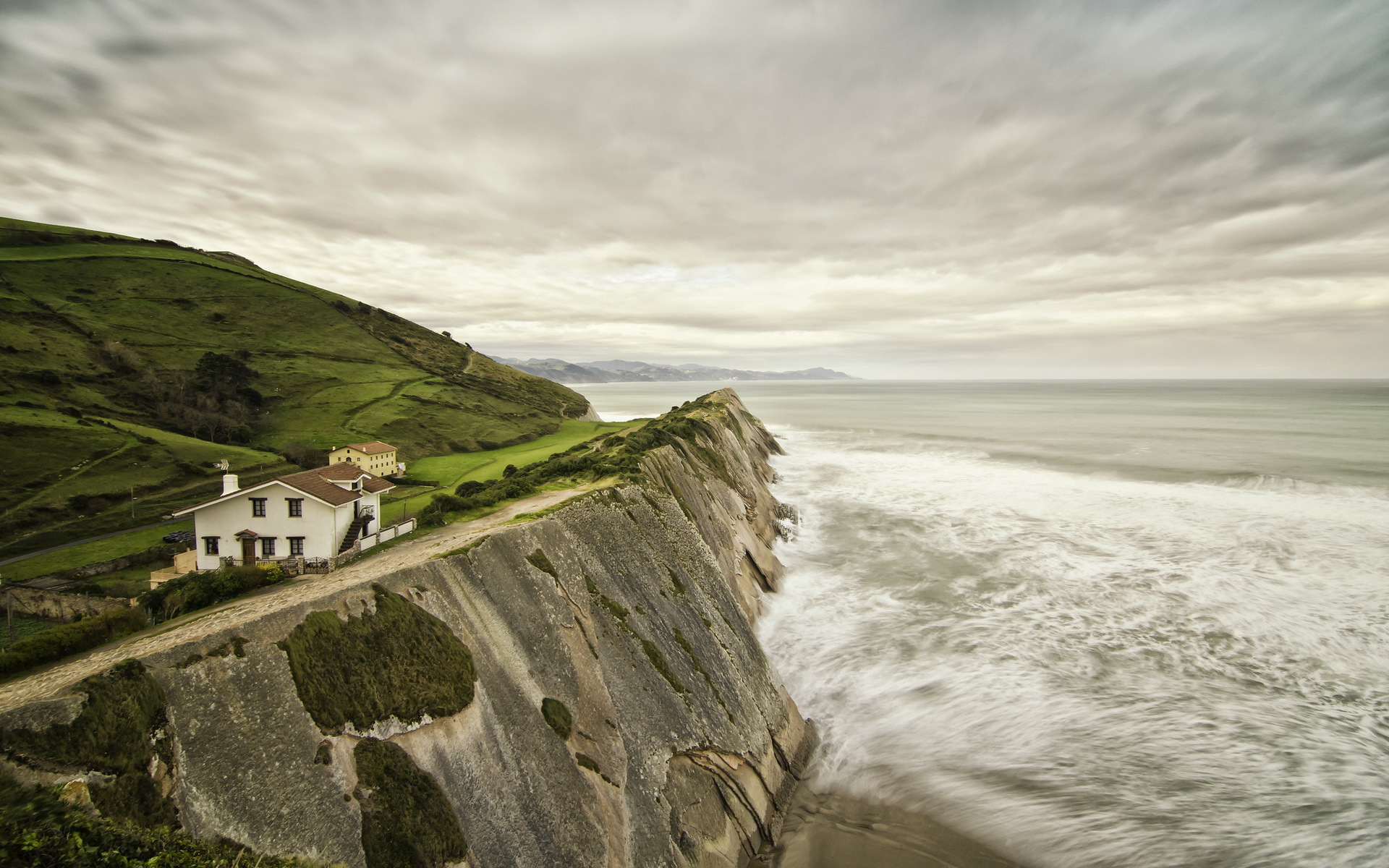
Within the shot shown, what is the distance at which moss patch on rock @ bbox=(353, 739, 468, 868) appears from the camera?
28.5ft

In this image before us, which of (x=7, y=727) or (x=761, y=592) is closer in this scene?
(x=7, y=727)

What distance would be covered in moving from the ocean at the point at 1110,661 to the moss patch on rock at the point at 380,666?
11839 millimetres

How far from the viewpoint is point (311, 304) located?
305ft

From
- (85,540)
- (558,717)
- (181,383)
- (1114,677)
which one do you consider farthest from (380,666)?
(181,383)

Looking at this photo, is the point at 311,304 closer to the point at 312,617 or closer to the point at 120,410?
the point at 120,410

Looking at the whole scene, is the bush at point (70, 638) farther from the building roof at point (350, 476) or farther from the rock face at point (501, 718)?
the building roof at point (350, 476)

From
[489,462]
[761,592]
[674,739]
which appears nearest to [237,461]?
[489,462]

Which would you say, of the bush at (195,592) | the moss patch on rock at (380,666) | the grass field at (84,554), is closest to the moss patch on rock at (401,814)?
the moss patch on rock at (380,666)

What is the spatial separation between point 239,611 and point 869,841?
54.3 feet

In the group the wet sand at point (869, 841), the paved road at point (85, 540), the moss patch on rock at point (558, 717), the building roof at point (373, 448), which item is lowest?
the paved road at point (85, 540)

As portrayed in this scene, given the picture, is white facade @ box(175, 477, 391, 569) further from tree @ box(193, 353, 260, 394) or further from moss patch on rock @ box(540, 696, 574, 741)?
tree @ box(193, 353, 260, 394)

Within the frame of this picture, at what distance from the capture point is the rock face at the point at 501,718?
27.6 ft

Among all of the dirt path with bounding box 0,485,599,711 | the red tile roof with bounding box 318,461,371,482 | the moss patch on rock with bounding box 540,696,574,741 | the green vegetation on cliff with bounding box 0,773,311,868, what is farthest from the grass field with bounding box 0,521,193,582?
the moss patch on rock with bounding box 540,696,574,741

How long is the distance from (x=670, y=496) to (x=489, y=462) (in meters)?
35.9
